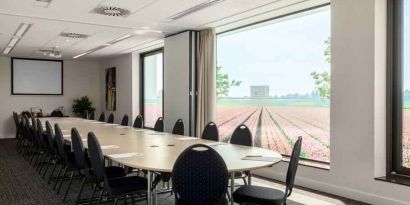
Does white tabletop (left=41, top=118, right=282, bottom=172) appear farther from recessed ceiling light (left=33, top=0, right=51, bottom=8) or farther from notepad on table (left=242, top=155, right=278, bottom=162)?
recessed ceiling light (left=33, top=0, right=51, bottom=8)

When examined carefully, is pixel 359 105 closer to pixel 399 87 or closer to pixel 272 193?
pixel 399 87

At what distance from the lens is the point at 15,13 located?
208 inches

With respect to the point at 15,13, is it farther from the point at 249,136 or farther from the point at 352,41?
the point at 352,41

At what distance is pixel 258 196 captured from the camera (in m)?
2.85

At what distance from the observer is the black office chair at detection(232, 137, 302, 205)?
2754 mm

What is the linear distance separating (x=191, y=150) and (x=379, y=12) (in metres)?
2.99

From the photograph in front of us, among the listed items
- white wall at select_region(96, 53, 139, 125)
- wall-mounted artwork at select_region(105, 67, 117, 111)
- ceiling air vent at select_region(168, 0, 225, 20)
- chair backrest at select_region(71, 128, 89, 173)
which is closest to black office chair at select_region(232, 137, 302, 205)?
chair backrest at select_region(71, 128, 89, 173)

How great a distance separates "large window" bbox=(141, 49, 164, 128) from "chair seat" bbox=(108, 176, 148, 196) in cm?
619

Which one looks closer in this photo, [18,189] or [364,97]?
[364,97]

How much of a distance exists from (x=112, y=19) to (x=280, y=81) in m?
3.04

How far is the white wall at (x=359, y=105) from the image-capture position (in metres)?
3.96

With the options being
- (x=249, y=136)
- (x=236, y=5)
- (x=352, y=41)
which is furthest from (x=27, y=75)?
(x=352, y=41)

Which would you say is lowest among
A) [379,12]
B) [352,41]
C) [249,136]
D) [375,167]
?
[375,167]

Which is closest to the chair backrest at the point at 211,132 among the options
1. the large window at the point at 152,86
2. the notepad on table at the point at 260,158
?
the notepad on table at the point at 260,158
